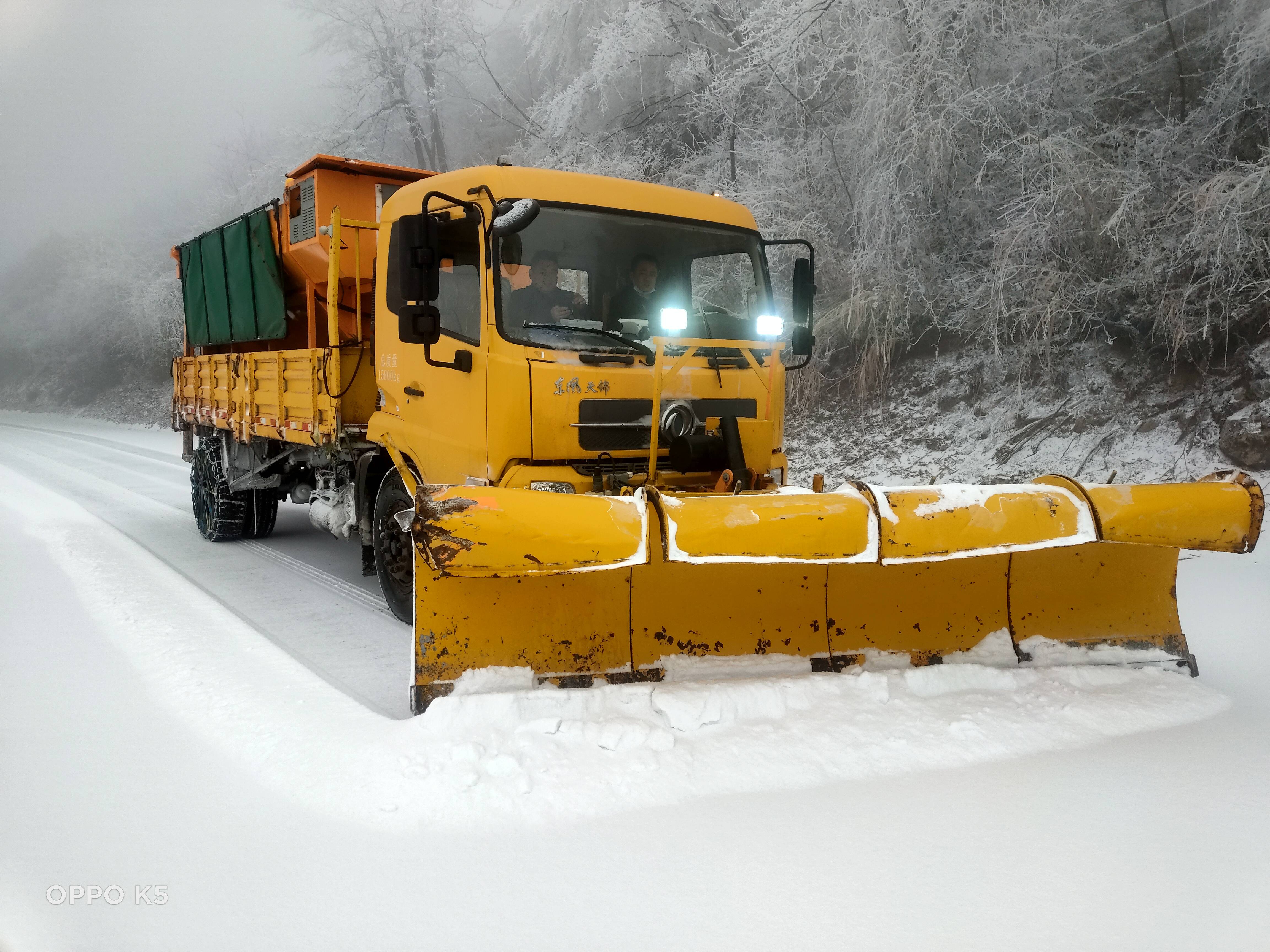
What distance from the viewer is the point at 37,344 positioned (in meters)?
45.8

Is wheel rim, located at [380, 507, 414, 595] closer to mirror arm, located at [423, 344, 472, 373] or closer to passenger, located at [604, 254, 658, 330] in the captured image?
mirror arm, located at [423, 344, 472, 373]

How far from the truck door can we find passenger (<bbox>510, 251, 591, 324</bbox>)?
215mm

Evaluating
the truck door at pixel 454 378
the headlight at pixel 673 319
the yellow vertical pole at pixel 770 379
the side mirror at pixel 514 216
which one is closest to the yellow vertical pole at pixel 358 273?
the truck door at pixel 454 378

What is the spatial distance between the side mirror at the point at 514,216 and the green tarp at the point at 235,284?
3181 mm

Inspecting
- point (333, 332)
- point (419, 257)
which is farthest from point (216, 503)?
point (419, 257)

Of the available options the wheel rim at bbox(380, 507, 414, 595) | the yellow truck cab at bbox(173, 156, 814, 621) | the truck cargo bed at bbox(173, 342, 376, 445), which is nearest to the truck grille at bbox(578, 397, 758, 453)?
the yellow truck cab at bbox(173, 156, 814, 621)

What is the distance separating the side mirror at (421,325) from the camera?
4.22 metres

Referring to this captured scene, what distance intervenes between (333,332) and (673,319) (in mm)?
2585

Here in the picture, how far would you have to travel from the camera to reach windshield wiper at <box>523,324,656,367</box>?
4.23 metres

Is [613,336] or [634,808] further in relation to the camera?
[613,336]

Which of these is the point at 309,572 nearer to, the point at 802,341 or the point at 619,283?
the point at 619,283

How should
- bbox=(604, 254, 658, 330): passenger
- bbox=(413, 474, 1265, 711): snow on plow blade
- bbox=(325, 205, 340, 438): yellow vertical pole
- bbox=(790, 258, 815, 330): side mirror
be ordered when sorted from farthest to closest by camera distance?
bbox=(325, 205, 340, 438): yellow vertical pole
bbox=(790, 258, 815, 330): side mirror
bbox=(604, 254, 658, 330): passenger
bbox=(413, 474, 1265, 711): snow on plow blade

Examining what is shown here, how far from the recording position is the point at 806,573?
401cm

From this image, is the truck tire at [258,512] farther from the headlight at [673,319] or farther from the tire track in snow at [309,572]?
the headlight at [673,319]
